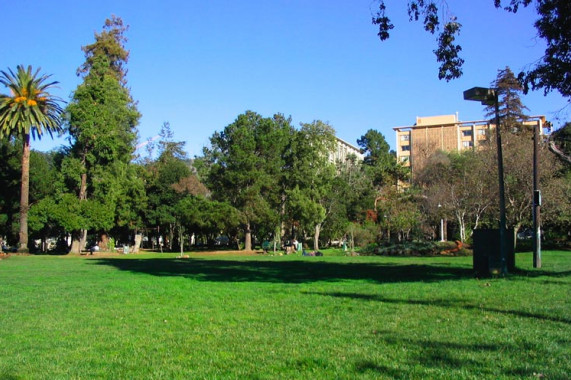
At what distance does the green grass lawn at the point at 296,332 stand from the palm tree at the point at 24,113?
38915 mm

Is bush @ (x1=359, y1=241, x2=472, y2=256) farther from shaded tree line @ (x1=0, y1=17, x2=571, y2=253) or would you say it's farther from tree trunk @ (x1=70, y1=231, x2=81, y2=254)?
tree trunk @ (x1=70, y1=231, x2=81, y2=254)

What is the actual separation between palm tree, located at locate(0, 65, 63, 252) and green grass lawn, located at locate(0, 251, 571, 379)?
38.9m

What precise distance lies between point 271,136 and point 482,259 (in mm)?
40985

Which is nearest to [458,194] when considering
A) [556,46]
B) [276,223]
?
[276,223]

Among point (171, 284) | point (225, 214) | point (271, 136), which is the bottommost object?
point (171, 284)

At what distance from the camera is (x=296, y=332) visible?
26.0ft

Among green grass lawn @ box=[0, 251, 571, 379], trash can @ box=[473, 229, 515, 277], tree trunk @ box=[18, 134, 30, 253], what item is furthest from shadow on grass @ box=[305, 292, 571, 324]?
tree trunk @ box=[18, 134, 30, 253]

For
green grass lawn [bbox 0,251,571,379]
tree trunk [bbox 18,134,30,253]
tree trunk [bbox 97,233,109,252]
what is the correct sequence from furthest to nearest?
1. tree trunk [bbox 97,233,109,252]
2. tree trunk [bbox 18,134,30,253]
3. green grass lawn [bbox 0,251,571,379]

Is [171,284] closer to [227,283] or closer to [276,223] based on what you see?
[227,283]

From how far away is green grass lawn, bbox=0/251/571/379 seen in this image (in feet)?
18.7

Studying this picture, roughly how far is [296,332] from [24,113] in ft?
160

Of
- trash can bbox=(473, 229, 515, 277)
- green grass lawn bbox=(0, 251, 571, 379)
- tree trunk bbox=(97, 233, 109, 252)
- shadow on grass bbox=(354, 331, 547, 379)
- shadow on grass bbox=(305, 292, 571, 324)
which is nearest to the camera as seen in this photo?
shadow on grass bbox=(354, 331, 547, 379)

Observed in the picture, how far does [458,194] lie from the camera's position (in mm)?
46406

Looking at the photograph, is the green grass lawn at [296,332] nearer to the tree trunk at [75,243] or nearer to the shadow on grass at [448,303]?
the shadow on grass at [448,303]
